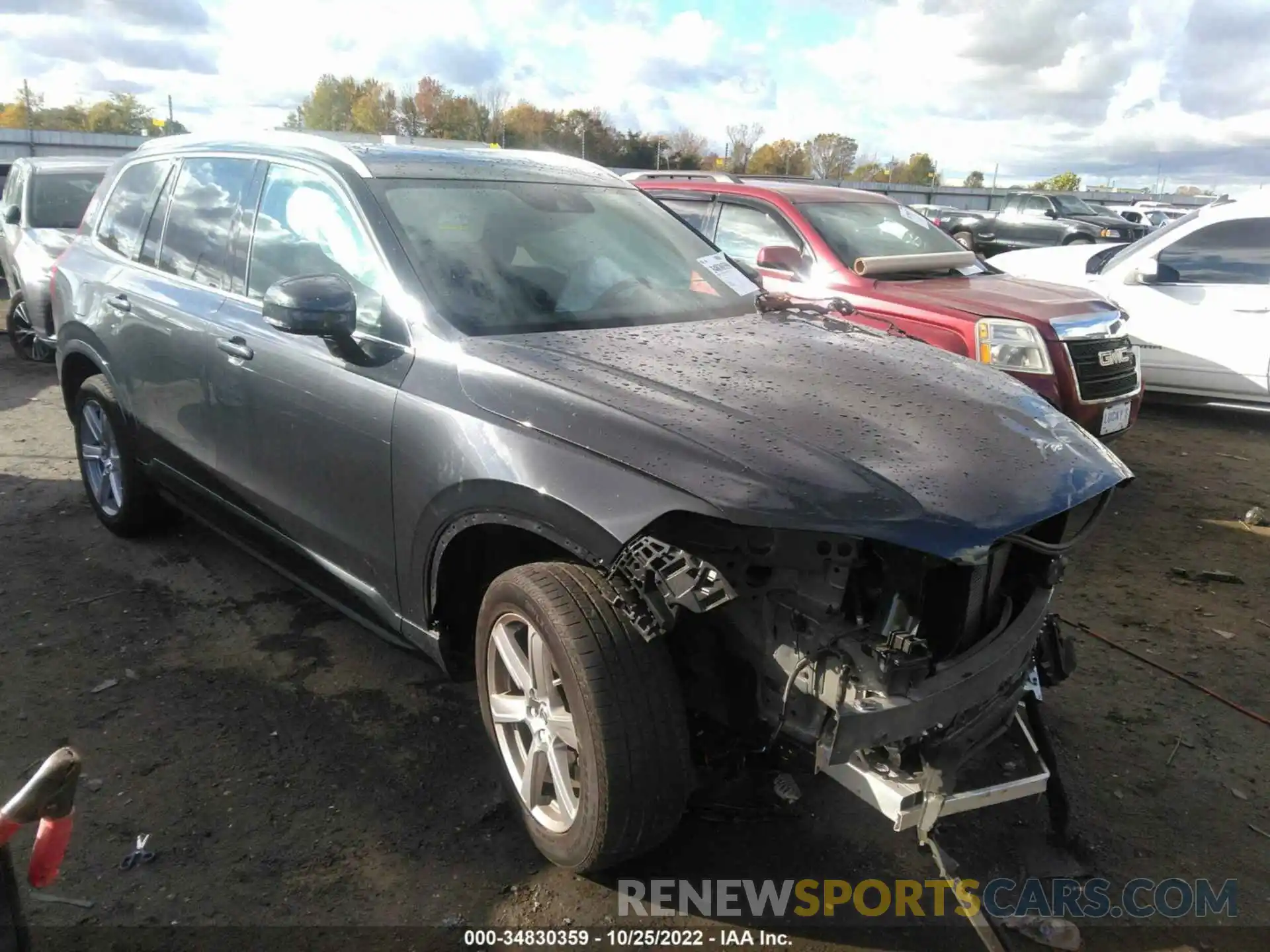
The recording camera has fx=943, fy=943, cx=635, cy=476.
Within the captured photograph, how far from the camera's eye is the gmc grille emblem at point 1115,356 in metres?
5.70

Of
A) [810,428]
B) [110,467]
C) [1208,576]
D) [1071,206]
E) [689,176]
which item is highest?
[1071,206]

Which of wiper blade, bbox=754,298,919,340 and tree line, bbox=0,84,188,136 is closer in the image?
wiper blade, bbox=754,298,919,340

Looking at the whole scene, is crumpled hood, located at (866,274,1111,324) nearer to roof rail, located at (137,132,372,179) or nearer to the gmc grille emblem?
the gmc grille emblem

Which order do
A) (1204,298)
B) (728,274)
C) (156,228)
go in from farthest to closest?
(1204,298), (156,228), (728,274)

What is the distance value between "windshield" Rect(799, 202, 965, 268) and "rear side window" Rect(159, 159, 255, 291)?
3.95 meters

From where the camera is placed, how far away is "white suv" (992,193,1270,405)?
7.21 meters

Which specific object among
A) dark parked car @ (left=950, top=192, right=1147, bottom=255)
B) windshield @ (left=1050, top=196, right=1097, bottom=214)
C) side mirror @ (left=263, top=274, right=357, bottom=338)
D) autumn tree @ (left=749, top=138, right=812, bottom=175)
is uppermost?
autumn tree @ (left=749, top=138, right=812, bottom=175)

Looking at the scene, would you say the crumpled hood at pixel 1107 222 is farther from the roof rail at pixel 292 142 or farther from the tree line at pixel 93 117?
the tree line at pixel 93 117

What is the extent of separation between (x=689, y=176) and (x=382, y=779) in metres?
6.37

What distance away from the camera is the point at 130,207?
4422 mm

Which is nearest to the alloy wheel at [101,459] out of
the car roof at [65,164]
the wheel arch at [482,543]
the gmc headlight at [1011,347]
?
the wheel arch at [482,543]

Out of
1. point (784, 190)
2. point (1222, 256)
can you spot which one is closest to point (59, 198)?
point (784, 190)

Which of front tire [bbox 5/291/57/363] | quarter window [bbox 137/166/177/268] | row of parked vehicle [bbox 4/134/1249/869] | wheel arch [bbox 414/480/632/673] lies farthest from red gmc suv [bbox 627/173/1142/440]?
front tire [bbox 5/291/57/363]

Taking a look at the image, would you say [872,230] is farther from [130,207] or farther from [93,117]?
[93,117]
